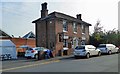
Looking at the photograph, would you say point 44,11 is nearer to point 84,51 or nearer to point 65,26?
point 65,26

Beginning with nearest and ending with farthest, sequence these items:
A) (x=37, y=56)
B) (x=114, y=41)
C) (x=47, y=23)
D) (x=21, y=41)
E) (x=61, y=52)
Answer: (x=37, y=56) → (x=61, y=52) → (x=47, y=23) → (x=21, y=41) → (x=114, y=41)

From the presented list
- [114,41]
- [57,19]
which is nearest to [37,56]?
[57,19]

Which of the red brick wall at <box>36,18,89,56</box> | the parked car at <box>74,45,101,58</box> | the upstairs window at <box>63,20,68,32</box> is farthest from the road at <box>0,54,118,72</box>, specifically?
the upstairs window at <box>63,20,68,32</box>

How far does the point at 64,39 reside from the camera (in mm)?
35344

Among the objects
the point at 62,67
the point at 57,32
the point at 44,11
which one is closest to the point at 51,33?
the point at 57,32

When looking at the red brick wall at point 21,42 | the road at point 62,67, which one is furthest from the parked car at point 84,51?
the red brick wall at point 21,42

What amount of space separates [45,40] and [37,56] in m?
7.76

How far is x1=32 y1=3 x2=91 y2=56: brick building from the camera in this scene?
33750 mm

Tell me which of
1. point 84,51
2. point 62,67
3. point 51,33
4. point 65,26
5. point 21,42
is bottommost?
point 62,67

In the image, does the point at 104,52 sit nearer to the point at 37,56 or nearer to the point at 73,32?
the point at 73,32

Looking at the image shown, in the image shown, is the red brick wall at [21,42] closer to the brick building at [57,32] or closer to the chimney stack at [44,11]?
the brick building at [57,32]

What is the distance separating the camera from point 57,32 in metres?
33.9

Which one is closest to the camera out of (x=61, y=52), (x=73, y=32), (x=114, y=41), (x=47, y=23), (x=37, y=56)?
(x=37, y=56)

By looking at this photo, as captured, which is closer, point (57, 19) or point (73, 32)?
point (57, 19)
